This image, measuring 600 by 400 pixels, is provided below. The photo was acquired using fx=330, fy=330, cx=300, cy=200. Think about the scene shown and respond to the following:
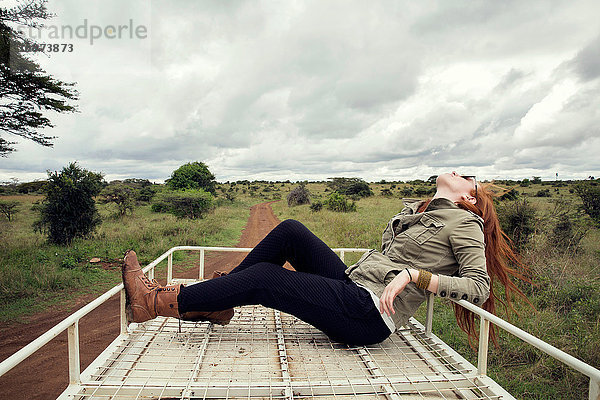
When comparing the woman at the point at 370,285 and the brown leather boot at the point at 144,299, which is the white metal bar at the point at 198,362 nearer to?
Answer: the woman at the point at 370,285

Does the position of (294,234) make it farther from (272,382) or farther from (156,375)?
(156,375)

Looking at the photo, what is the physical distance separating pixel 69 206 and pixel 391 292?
9412mm

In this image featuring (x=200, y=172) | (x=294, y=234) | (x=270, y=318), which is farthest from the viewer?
(x=200, y=172)

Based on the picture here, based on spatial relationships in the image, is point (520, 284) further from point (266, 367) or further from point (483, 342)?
point (266, 367)

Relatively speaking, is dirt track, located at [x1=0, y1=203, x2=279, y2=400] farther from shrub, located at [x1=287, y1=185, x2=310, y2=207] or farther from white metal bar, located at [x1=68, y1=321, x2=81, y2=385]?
shrub, located at [x1=287, y1=185, x2=310, y2=207]

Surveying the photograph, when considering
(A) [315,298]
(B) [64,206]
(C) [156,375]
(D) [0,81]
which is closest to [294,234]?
(A) [315,298]

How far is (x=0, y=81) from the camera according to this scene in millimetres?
6508

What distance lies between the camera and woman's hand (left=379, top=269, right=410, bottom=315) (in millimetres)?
1861

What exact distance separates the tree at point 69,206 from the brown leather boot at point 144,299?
8108 mm

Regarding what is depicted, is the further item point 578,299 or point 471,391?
point 578,299

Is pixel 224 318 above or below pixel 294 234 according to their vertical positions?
below

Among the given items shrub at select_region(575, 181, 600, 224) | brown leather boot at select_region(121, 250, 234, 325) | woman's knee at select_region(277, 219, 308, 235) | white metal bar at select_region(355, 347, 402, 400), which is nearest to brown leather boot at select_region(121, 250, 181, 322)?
brown leather boot at select_region(121, 250, 234, 325)

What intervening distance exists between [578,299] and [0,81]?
10430mm

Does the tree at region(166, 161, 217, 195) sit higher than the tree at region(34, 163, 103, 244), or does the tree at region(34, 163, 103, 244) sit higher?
the tree at region(166, 161, 217, 195)
